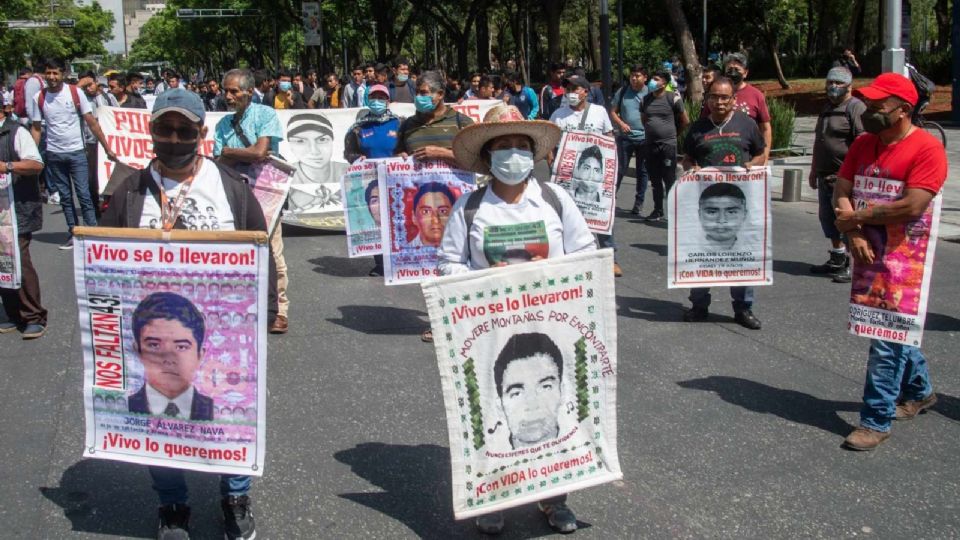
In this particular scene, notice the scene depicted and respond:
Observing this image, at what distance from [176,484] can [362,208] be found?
16.6ft

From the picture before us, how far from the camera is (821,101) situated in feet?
111

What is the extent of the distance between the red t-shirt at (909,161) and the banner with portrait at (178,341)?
299cm

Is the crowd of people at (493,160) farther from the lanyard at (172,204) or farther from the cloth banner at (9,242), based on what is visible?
the cloth banner at (9,242)

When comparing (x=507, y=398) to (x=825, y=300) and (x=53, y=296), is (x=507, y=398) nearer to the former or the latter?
(x=825, y=300)

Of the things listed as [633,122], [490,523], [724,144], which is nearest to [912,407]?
[490,523]

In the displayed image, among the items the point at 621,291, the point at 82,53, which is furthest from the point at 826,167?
the point at 82,53

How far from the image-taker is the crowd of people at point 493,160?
4254mm

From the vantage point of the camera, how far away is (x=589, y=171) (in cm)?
938

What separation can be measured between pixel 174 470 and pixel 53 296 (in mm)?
5764

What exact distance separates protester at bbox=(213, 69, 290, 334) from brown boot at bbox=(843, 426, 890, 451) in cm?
411

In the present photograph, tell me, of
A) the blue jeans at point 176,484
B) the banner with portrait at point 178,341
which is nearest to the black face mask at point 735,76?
the banner with portrait at point 178,341

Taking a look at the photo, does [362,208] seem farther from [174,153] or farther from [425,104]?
[174,153]

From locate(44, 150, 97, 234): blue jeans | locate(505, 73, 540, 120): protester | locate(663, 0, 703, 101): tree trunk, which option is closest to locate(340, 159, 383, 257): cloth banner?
locate(44, 150, 97, 234): blue jeans

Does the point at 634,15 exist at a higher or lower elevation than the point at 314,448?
higher
